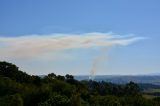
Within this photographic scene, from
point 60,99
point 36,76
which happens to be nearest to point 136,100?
point 60,99

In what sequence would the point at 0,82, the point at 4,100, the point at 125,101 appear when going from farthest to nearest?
the point at 0,82 → the point at 125,101 → the point at 4,100

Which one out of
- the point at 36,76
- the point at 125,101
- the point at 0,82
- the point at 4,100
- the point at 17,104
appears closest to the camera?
the point at 17,104

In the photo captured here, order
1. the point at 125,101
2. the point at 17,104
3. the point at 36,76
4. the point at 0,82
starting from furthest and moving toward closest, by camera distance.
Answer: the point at 36,76 → the point at 0,82 → the point at 125,101 → the point at 17,104

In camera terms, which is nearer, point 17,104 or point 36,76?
point 17,104

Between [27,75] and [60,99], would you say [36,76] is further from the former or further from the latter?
[60,99]

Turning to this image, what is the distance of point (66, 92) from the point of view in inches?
3954

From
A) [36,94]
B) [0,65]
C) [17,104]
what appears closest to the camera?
[17,104]

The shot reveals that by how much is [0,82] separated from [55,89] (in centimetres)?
1893

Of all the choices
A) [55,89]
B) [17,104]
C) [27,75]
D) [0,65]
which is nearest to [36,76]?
[27,75]

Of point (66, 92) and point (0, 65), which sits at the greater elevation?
point (0, 65)

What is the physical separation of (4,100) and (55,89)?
72.4 feet

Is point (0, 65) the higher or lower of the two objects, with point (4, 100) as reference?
higher

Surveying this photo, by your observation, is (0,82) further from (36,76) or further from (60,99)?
(60,99)

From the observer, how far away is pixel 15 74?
482ft
